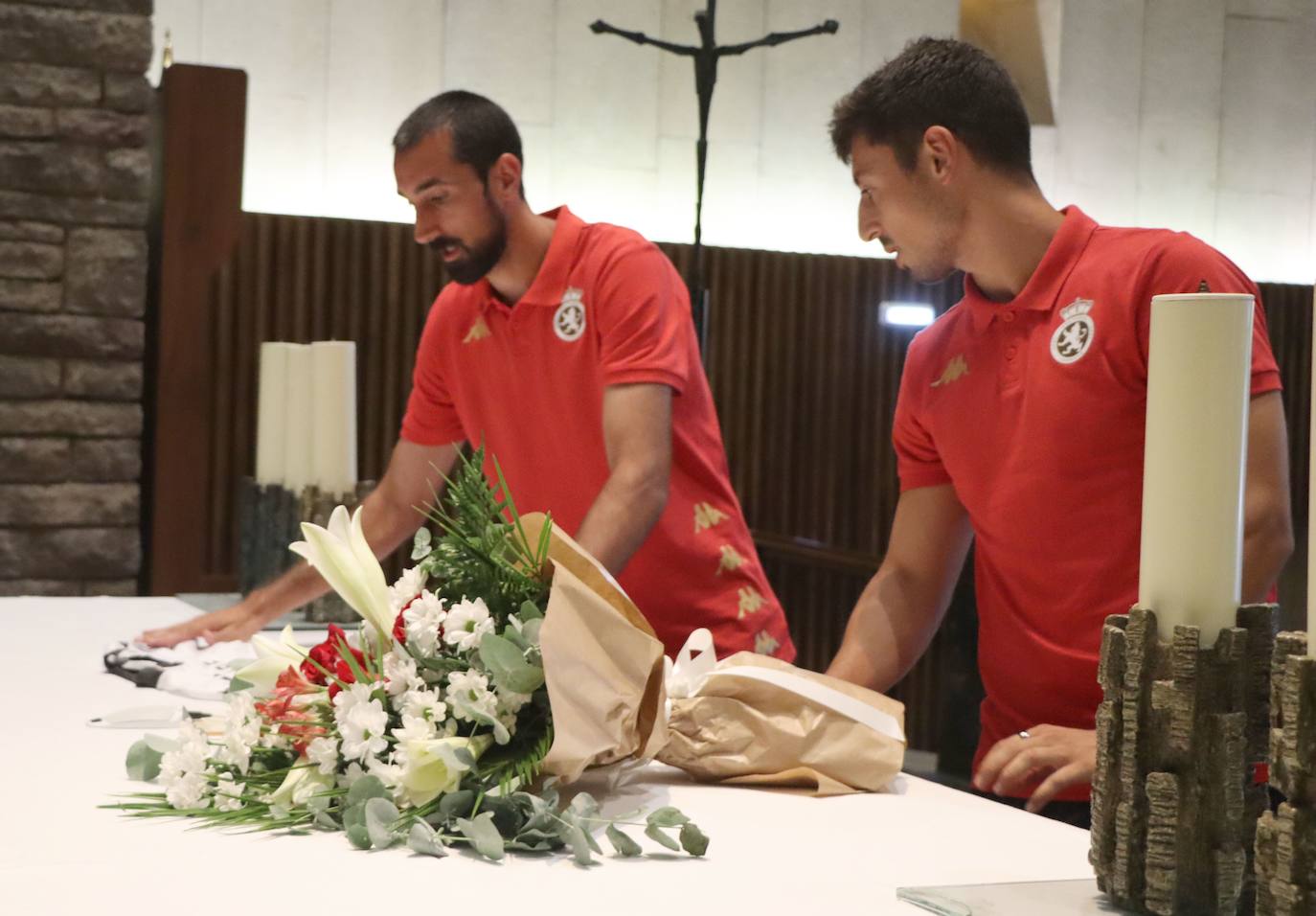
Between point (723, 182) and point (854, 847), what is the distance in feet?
16.1

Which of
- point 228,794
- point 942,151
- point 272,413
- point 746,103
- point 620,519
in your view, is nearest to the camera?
point 228,794

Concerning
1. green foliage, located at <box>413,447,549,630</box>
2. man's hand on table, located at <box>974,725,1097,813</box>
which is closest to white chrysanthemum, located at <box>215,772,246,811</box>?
green foliage, located at <box>413,447,549,630</box>

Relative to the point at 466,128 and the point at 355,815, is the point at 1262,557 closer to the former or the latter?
the point at 355,815

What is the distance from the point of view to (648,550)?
2.26 m

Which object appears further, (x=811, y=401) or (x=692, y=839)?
(x=811, y=401)

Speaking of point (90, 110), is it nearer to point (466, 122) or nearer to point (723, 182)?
point (466, 122)

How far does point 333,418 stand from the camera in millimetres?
2369

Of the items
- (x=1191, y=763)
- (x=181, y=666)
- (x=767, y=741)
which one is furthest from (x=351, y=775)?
(x=181, y=666)

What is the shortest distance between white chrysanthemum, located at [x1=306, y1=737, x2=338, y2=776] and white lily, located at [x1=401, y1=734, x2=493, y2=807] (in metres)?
0.05

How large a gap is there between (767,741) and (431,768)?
0.36m

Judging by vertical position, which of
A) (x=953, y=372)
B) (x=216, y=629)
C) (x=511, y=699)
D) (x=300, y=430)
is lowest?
(x=216, y=629)

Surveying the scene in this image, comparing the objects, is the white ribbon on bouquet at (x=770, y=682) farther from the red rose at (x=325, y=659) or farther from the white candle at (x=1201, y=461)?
the white candle at (x=1201, y=461)

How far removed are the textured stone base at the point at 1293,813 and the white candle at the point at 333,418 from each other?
176cm

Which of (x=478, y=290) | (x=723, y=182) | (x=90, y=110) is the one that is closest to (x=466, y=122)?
(x=478, y=290)
